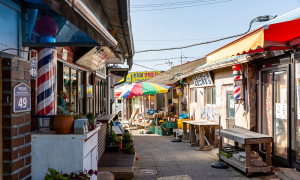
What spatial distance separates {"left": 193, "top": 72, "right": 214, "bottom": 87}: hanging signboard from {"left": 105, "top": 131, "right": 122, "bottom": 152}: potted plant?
16.1 feet

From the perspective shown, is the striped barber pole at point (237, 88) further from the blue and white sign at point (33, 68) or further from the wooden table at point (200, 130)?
the blue and white sign at point (33, 68)

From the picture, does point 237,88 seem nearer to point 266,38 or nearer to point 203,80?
point 266,38

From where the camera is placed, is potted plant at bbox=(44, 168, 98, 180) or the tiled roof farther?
the tiled roof

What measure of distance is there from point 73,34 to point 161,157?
577cm

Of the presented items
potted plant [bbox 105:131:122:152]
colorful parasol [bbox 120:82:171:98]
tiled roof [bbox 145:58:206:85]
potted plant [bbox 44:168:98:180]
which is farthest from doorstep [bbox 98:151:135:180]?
tiled roof [bbox 145:58:206:85]

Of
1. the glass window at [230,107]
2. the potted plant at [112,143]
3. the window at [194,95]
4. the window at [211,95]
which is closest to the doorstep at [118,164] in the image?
the potted plant at [112,143]

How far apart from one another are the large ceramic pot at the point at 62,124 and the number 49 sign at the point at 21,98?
0.35 m

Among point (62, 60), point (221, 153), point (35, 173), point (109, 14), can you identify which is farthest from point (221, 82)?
point (35, 173)

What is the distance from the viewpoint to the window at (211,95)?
34.1 feet

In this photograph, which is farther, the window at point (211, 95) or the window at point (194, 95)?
the window at point (194, 95)

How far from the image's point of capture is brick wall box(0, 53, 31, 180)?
2.46 metres

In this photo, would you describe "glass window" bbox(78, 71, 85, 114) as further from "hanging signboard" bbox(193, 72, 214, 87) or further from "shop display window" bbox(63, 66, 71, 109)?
"hanging signboard" bbox(193, 72, 214, 87)

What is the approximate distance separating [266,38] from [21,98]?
440cm

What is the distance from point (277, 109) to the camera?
628cm
